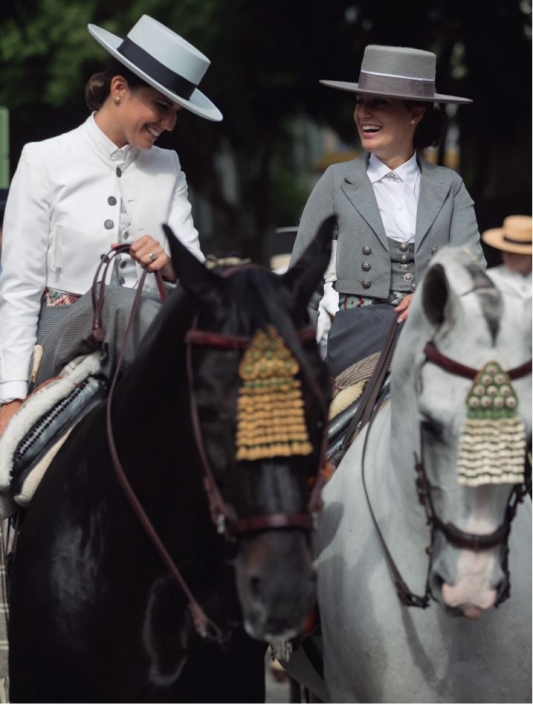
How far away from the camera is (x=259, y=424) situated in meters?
3.90

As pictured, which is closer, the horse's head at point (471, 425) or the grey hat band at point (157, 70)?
the horse's head at point (471, 425)

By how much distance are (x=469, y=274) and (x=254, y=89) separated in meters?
15.4

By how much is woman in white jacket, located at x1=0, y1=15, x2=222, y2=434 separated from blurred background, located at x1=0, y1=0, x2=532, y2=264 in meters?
7.14

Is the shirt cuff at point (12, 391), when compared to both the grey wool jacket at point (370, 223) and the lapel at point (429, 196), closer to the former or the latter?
the grey wool jacket at point (370, 223)

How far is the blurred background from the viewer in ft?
52.7

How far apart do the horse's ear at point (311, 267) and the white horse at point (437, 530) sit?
0.33 metres

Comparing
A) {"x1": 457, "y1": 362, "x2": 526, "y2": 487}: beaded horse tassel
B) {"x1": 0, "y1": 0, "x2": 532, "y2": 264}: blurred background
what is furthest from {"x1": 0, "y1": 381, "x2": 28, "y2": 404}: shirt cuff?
{"x1": 0, "y1": 0, "x2": 532, "y2": 264}: blurred background

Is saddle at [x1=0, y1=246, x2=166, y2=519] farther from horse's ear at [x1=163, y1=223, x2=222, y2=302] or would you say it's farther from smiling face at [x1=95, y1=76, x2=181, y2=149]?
horse's ear at [x1=163, y1=223, x2=222, y2=302]

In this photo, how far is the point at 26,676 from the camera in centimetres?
479

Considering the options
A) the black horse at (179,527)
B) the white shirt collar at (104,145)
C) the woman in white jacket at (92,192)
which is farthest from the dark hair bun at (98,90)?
the black horse at (179,527)

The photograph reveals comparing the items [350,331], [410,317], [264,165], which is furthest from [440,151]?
[410,317]

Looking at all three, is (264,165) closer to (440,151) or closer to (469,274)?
(440,151)

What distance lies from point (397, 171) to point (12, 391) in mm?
1808

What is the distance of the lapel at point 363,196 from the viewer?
5.85 m
